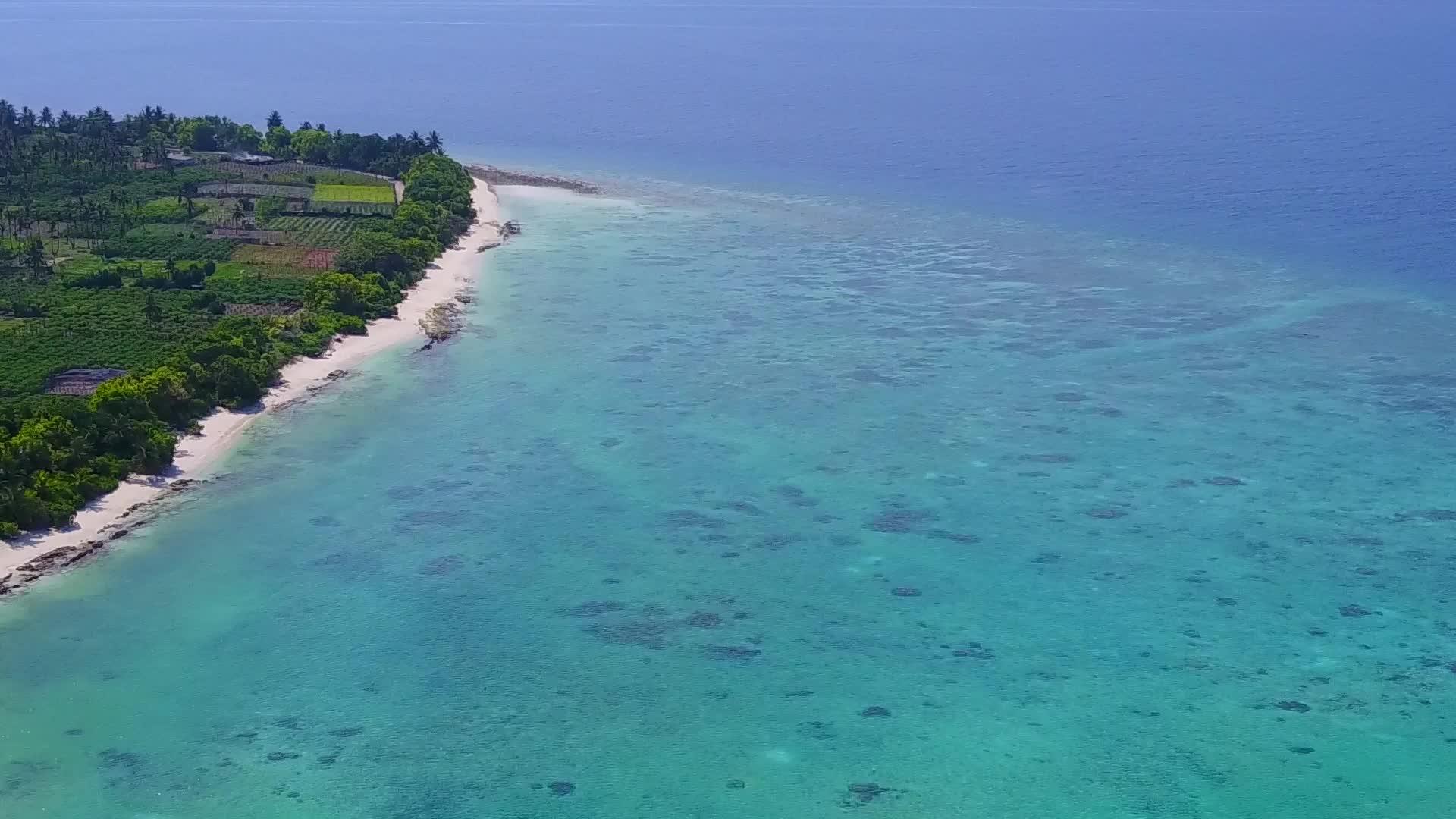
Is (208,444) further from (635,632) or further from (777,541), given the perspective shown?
(777,541)

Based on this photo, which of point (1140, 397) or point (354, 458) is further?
point (1140, 397)

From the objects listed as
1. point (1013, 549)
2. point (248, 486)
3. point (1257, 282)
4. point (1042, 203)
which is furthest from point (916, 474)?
point (1042, 203)

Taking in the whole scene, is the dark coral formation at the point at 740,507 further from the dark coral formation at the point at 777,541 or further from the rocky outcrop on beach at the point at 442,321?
the rocky outcrop on beach at the point at 442,321

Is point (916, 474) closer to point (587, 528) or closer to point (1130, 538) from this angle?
point (1130, 538)

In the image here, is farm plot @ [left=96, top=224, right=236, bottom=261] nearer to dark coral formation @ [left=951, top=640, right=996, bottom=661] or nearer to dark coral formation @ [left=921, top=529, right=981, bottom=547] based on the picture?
dark coral formation @ [left=921, top=529, right=981, bottom=547]

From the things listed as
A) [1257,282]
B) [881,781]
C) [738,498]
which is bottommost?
[881,781]

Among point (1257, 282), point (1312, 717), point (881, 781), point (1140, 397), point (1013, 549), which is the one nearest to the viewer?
point (881, 781)

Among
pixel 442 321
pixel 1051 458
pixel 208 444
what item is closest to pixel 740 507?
pixel 1051 458
